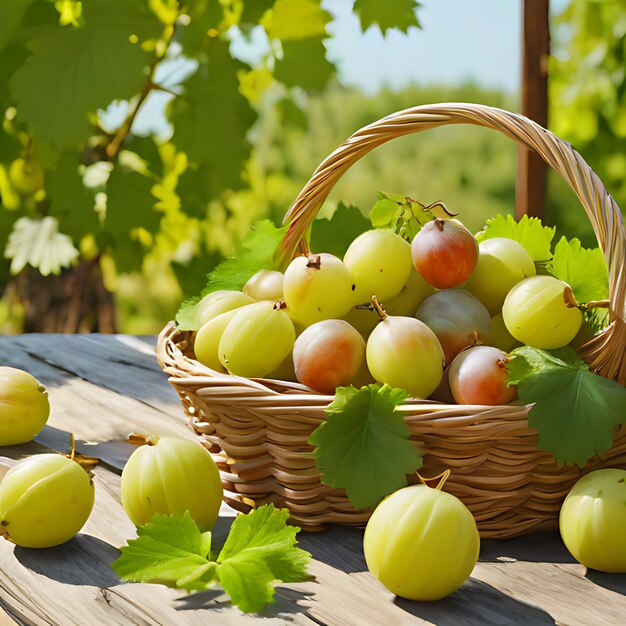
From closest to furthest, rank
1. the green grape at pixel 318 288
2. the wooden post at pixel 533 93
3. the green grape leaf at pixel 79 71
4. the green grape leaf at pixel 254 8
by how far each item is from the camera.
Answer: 1. the green grape at pixel 318 288
2. the green grape leaf at pixel 79 71
3. the green grape leaf at pixel 254 8
4. the wooden post at pixel 533 93

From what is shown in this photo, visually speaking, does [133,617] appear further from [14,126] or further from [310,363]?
[14,126]

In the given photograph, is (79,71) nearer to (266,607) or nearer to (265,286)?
(265,286)

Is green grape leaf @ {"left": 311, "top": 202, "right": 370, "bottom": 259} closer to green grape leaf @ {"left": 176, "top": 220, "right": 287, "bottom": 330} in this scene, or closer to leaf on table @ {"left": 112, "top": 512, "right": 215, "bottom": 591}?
green grape leaf @ {"left": 176, "top": 220, "right": 287, "bottom": 330}

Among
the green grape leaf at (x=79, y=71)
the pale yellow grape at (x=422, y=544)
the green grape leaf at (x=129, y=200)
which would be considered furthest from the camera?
the green grape leaf at (x=129, y=200)

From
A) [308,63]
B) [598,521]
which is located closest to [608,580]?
[598,521]

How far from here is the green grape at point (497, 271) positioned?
879mm

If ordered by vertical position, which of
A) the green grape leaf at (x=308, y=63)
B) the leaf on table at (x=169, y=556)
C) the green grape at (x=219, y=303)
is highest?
the green grape leaf at (x=308, y=63)

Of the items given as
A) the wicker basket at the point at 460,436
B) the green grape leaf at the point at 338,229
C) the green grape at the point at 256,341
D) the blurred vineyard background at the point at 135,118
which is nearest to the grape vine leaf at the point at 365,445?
the wicker basket at the point at 460,436

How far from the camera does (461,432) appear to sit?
725mm

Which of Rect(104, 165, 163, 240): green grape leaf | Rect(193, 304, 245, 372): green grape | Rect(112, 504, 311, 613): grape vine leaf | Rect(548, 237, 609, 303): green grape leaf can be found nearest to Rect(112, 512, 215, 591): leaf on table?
Rect(112, 504, 311, 613): grape vine leaf

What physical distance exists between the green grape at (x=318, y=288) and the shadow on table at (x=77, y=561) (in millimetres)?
283

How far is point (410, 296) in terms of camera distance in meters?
0.93

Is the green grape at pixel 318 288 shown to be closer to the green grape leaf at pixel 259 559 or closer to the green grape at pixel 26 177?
the green grape leaf at pixel 259 559

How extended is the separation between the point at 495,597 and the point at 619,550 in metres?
0.10
